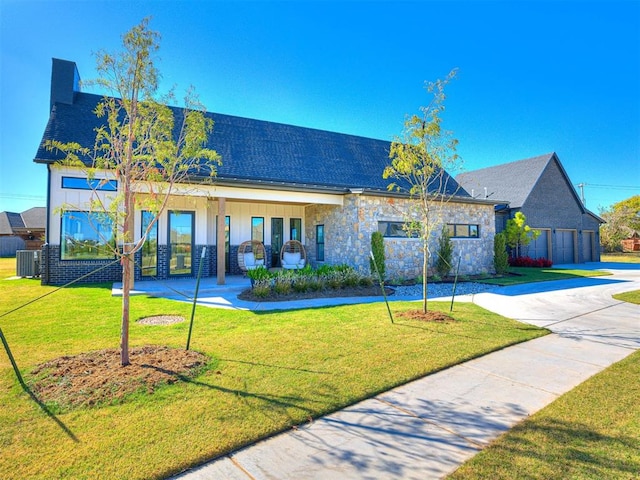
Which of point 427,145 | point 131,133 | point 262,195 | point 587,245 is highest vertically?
point 427,145

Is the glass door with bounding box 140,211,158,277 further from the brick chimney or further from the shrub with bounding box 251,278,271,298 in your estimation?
the brick chimney

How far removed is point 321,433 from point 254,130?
15.4m

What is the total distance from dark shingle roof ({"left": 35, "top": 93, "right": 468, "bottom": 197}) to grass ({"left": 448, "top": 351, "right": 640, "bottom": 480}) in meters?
9.52

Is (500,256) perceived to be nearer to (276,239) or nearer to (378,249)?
(378,249)

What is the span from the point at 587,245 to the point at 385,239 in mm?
20159

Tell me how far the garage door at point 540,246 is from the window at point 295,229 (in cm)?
1498

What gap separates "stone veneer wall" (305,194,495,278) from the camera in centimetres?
1216

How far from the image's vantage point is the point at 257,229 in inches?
572

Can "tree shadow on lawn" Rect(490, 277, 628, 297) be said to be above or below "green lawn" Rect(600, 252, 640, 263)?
below

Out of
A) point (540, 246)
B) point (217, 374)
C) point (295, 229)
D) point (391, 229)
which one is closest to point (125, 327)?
point (217, 374)

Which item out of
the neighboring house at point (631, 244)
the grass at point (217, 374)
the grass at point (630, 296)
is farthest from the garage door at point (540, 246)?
the neighboring house at point (631, 244)

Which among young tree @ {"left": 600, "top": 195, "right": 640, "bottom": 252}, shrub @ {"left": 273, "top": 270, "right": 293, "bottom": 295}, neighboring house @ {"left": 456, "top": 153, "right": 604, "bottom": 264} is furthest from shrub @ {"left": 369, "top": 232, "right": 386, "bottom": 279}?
young tree @ {"left": 600, "top": 195, "right": 640, "bottom": 252}

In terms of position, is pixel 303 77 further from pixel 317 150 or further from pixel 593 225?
pixel 593 225

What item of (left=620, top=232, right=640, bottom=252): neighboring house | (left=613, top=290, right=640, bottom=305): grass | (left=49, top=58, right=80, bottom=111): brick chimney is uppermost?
(left=49, top=58, right=80, bottom=111): brick chimney
